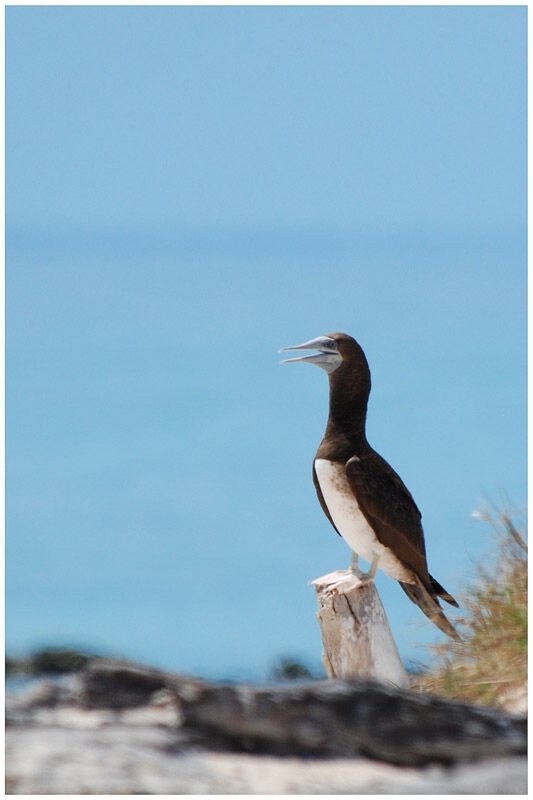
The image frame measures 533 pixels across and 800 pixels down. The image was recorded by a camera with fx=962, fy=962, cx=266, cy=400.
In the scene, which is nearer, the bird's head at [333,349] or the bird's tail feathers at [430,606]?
the bird's head at [333,349]

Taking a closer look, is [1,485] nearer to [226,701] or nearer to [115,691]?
[115,691]

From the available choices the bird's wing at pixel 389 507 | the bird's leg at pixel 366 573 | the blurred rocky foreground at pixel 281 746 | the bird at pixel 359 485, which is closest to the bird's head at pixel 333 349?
the bird at pixel 359 485

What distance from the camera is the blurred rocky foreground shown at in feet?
9.75

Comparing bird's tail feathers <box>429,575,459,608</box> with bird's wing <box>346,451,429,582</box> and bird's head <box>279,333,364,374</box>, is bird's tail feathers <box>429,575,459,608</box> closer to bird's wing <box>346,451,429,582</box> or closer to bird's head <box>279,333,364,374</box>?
bird's wing <box>346,451,429,582</box>

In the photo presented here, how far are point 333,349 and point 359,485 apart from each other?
2.57 feet

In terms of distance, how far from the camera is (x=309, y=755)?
10.5 feet

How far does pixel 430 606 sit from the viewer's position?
5.84 meters

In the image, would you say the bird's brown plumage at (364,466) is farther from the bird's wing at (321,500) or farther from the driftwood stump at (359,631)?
the driftwood stump at (359,631)

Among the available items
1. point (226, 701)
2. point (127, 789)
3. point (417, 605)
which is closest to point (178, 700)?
point (226, 701)

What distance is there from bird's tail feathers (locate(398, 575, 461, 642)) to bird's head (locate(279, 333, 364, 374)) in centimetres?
146

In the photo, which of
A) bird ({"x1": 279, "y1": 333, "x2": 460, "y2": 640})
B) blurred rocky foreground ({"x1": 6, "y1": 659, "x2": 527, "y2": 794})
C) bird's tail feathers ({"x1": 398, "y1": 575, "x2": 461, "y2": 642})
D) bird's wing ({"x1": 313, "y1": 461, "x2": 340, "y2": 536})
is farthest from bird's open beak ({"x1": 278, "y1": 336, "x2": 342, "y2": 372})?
blurred rocky foreground ({"x1": 6, "y1": 659, "x2": 527, "y2": 794})

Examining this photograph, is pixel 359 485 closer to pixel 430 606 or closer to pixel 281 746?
pixel 430 606

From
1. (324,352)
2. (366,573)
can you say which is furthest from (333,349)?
(366,573)

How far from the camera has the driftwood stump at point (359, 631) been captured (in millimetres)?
5535
